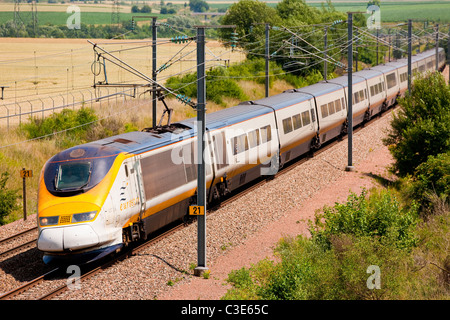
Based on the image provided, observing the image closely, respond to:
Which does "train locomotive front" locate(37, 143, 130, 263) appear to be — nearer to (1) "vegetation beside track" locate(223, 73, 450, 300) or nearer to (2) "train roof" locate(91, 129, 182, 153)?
(2) "train roof" locate(91, 129, 182, 153)

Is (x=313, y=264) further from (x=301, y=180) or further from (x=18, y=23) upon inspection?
(x=18, y=23)

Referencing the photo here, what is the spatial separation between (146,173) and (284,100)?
11.6m

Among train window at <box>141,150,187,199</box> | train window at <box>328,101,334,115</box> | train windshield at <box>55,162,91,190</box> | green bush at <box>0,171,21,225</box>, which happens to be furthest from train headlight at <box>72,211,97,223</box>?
train window at <box>328,101,334,115</box>

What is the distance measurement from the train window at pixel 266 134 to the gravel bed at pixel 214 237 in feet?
5.85

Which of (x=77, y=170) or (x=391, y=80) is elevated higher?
(x=391, y=80)

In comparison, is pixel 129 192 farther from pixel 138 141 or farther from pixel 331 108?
pixel 331 108

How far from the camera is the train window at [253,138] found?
74.2 ft

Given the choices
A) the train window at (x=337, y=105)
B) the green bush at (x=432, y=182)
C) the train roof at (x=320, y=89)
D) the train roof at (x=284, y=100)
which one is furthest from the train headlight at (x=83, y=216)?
the train window at (x=337, y=105)

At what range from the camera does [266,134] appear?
24000mm

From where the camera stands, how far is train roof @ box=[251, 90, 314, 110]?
2547 centimetres

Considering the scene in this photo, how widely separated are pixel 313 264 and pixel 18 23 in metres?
93.6

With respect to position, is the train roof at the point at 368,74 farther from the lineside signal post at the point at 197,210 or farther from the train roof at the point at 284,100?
the lineside signal post at the point at 197,210

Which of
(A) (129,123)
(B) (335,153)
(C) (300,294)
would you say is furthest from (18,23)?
(C) (300,294)

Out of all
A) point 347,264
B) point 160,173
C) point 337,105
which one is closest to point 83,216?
point 160,173
